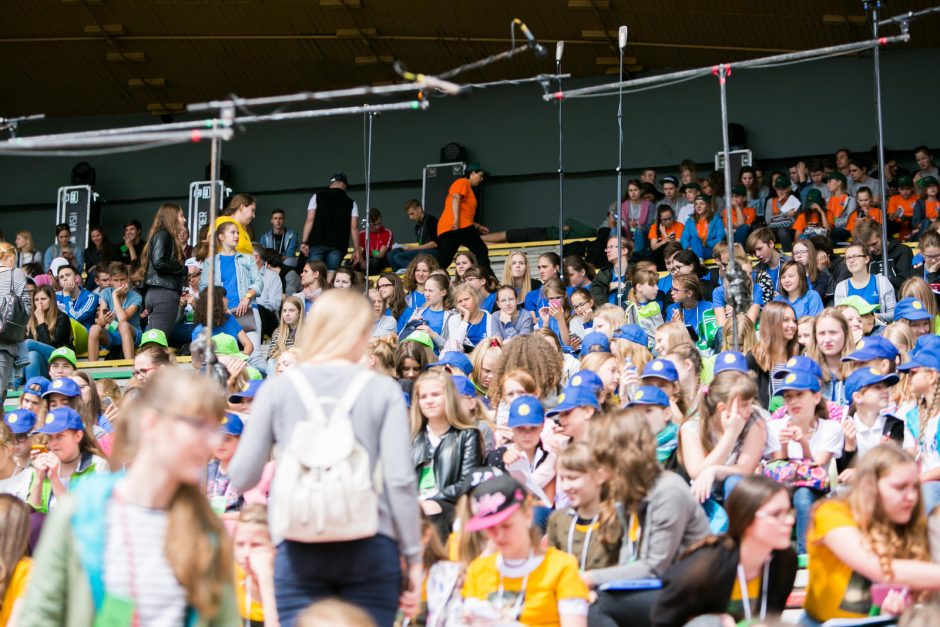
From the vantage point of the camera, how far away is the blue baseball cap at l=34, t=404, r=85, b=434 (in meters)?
7.27

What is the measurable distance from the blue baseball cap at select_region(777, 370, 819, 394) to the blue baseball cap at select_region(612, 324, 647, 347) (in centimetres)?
230

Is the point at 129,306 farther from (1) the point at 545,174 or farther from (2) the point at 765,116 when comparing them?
(2) the point at 765,116

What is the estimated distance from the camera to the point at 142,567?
3.32 metres

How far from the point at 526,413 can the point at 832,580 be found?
7.35 ft

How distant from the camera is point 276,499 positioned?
3908 mm

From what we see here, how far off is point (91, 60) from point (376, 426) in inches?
655

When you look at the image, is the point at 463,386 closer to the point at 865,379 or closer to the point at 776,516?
the point at 865,379

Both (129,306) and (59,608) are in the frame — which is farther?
(129,306)

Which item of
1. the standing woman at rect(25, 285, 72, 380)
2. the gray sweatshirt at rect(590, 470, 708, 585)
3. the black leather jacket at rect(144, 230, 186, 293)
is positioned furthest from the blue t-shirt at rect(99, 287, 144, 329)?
the gray sweatshirt at rect(590, 470, 708, 585)

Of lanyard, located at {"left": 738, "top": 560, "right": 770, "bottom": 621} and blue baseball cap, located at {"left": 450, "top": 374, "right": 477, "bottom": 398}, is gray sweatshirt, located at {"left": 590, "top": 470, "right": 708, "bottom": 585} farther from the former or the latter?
blue baseball cap, located at {"left": 450, "top": 374, "right": 477, "bottom": 398}

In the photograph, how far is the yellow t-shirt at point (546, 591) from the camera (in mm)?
4953

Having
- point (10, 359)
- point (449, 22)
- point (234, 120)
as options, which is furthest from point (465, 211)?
point (234, 120)

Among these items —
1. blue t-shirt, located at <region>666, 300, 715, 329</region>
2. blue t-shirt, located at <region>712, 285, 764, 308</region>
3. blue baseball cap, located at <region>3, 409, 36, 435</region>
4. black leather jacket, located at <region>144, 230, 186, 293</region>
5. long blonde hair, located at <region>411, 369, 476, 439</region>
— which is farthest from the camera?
black leather jacket, located at <region>144, 230, 186, 293</region>

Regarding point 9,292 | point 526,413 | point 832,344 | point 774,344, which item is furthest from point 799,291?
point 9,292
